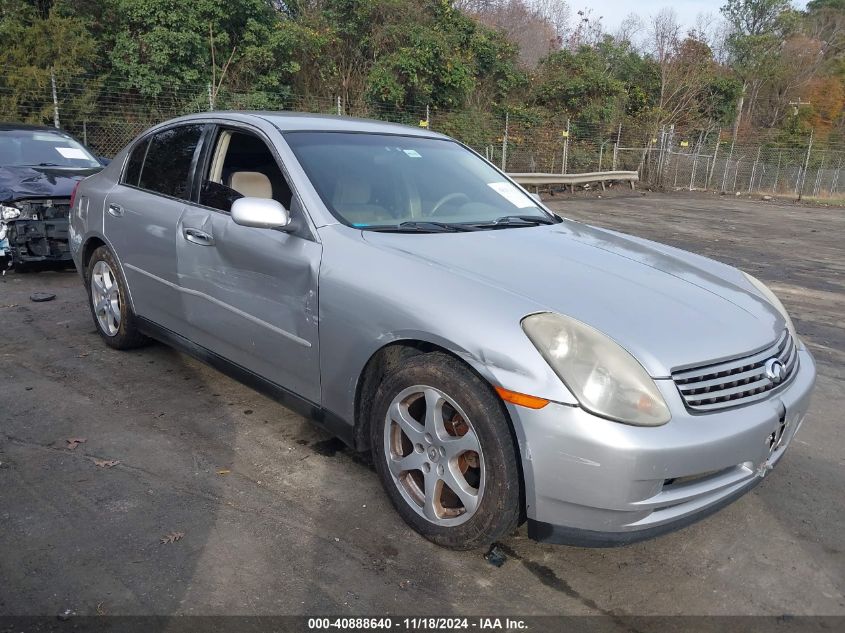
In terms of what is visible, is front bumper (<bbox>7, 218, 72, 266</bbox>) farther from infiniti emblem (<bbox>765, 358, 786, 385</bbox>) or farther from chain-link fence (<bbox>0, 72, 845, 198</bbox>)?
chain-link fence (<bbox>0, 72, 845, 198</bbox>)

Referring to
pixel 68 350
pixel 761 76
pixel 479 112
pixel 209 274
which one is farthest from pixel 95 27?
pixel 761 76

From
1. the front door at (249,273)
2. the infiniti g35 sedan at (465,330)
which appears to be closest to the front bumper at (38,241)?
the infiniti g35 sedan at (465,330)

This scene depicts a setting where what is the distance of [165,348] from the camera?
16.2ft

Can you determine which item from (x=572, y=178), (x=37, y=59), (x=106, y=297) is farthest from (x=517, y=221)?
(x=572, y=178)

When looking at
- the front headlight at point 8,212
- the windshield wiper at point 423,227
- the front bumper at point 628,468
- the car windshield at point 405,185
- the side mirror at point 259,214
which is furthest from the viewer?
the front headlight at point 8,212

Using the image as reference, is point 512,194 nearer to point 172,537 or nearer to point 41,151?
point 172,537

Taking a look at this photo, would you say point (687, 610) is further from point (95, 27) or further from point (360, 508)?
point (95, 27)

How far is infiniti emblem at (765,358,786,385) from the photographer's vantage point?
262 centimetres

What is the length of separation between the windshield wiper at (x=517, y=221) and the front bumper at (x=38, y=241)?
5.11 m

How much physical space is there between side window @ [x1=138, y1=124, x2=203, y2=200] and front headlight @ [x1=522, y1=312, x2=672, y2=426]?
248cm

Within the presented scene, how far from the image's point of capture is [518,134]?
22.0 m

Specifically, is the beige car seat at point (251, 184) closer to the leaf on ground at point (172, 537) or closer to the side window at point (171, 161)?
the side window at point (171, 161)

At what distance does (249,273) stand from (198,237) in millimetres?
534

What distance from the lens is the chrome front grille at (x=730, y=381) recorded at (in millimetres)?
2369
